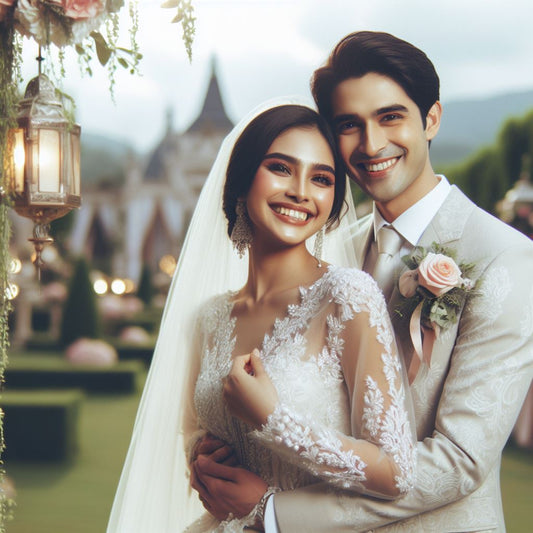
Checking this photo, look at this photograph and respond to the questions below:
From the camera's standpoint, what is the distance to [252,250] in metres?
2.72

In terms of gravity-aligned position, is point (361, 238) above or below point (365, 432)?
above

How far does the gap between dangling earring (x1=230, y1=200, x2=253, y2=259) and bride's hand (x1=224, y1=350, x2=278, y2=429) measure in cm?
57

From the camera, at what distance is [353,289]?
92.0 inches

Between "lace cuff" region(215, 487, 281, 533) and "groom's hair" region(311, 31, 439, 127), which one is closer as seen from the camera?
"lace cuff" region(215, 487, 281, 533)

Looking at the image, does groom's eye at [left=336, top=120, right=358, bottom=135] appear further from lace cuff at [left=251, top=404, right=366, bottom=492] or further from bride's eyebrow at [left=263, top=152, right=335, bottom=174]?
lace cuff at [left=251, top=404, right=366, bottom=492]

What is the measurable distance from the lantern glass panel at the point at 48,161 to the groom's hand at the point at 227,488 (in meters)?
1.00

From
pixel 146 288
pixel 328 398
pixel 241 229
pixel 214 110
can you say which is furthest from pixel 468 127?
pixel 328 398

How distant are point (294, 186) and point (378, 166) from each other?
40 centimetres

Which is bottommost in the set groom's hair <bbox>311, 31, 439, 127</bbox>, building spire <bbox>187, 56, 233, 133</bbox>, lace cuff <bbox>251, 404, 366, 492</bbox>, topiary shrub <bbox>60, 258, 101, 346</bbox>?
topiary shrub <bbox>60, 258, 101, 346</bbox>

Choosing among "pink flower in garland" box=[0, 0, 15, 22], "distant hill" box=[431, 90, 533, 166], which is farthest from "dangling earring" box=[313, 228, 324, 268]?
"distant hill" box=[431, 90, 533, 166]

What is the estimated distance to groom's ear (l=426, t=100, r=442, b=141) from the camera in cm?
287

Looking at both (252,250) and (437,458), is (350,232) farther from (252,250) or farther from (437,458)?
(437,458)

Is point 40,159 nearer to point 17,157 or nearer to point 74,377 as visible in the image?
point 17,157

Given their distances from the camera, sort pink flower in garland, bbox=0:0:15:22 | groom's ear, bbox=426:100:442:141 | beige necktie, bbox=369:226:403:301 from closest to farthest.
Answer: pink flower in garland, bbox=0:0:15:22
beige necktie, bbox=369:226:403:301
groom's ear, bbox=426:100:442:141
